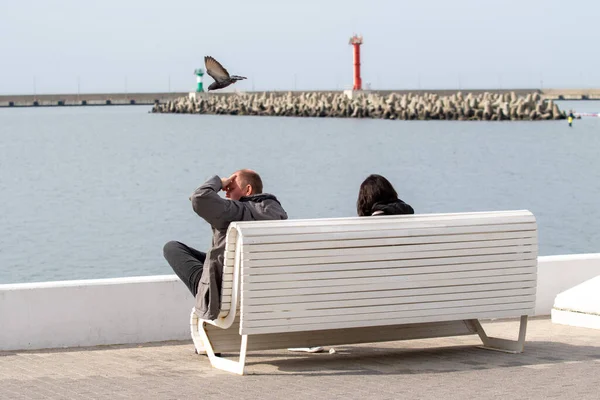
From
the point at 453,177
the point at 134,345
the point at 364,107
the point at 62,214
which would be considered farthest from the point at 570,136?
the point at 134,345

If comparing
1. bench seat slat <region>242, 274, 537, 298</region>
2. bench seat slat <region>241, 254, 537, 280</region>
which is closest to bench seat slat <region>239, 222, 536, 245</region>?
bench seat slat <region>241, 254, 537, 280</region>

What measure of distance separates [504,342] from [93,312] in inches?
88.7

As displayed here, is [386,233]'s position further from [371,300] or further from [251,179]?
[251,179]

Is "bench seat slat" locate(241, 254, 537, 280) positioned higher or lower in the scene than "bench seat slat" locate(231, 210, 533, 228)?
lower

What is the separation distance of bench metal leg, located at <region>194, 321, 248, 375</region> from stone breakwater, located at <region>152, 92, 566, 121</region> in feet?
239

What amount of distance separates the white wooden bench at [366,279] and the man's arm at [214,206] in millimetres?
Result: 226

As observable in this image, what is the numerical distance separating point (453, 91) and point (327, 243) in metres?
130

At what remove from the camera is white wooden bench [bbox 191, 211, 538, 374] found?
17.2 feet

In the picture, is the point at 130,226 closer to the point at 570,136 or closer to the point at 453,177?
the point at 453,177

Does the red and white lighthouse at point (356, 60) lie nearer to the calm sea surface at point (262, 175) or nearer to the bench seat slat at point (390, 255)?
the calm sea surface at point (262, 175)

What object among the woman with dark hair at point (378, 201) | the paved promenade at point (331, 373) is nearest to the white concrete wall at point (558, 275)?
the paved promenade at point (331, 373)

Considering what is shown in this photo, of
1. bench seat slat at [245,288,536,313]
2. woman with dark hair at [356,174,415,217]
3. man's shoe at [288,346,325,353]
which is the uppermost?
woman with dark hair at [356,174,415,217]

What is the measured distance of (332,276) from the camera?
5367 mm

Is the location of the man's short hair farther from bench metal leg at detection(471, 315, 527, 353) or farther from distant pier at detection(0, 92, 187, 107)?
distant pier at detection(0, 92, 187, 107)
